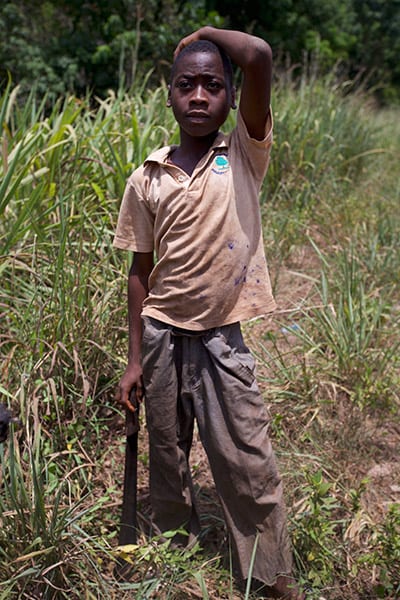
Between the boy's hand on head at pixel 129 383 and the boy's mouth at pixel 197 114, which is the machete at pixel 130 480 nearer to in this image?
the boy's hand on head at pixel 129 383

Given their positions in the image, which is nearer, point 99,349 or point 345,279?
point 99,349

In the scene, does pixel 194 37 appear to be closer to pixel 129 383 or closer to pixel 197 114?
pixel 197 114

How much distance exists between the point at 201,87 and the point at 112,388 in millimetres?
1488

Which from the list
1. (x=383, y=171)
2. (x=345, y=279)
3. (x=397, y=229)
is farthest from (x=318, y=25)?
(x=345, y=279)

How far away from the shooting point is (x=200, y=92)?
178cm

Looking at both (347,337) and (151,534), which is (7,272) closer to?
(151,534)

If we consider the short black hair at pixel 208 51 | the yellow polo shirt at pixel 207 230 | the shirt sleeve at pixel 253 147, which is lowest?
the yellow polo shirt at pixel 207 230

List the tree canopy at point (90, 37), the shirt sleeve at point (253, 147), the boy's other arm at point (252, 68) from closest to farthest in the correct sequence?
the boy's other arm at point (252, 68), the shirt sleeve at point (253, 147), the tree canopy at point (90, 37)

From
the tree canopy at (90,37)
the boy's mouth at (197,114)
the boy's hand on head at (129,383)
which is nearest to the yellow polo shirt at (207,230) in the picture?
the boy's mouth at (197,114)

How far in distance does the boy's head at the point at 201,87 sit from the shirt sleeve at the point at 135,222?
247 millimetres

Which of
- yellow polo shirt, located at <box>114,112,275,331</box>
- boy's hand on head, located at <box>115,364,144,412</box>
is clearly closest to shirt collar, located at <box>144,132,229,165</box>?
yellow polo shirt, located at <box>114,112,275,331</box>

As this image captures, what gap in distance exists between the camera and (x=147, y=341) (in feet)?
6.42

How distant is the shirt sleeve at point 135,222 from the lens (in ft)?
6.34

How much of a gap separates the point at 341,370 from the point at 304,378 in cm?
22
